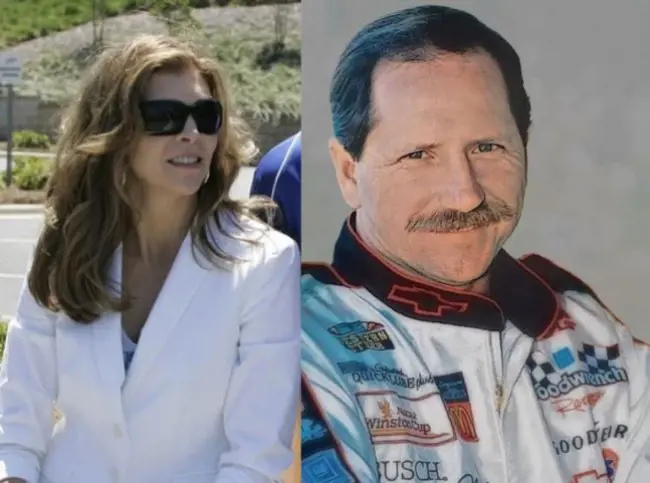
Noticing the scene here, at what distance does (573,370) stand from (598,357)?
0.17ft

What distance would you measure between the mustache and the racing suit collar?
66mm

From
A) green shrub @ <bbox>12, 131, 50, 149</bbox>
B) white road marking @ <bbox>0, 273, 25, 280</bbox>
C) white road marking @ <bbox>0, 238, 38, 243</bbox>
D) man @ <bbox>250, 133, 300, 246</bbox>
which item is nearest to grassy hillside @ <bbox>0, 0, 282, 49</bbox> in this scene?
green shrub @ <bbox>12, 131, 50, 149</bbox>

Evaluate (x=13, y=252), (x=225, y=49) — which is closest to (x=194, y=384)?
(x=13, y=252)

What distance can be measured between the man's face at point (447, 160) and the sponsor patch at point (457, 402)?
0.61ft

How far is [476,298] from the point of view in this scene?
5.27ft

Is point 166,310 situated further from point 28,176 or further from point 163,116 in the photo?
point 28,176

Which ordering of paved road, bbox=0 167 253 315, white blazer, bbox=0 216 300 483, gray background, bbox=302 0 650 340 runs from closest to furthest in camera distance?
gray background, bbox=302 0 650 340, white blazer, bbox=0 216 300 483, paved road, bbox=0 167 253 315

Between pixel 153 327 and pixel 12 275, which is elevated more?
pixel 153 327

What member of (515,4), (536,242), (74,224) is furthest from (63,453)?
(515,4)

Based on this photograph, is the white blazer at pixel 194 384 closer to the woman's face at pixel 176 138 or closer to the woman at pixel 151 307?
the woman at pixel 151 307

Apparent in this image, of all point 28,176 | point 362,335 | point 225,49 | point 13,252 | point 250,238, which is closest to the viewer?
point 362,335

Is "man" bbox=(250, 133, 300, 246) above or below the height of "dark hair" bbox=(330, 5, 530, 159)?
below

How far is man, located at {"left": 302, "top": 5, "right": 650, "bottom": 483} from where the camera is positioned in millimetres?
1545

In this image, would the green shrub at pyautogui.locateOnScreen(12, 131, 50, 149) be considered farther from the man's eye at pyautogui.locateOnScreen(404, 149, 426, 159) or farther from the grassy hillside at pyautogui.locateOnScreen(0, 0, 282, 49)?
the man's eye at pyautogui.locateOnScreen(404, 149, 426, 159)
